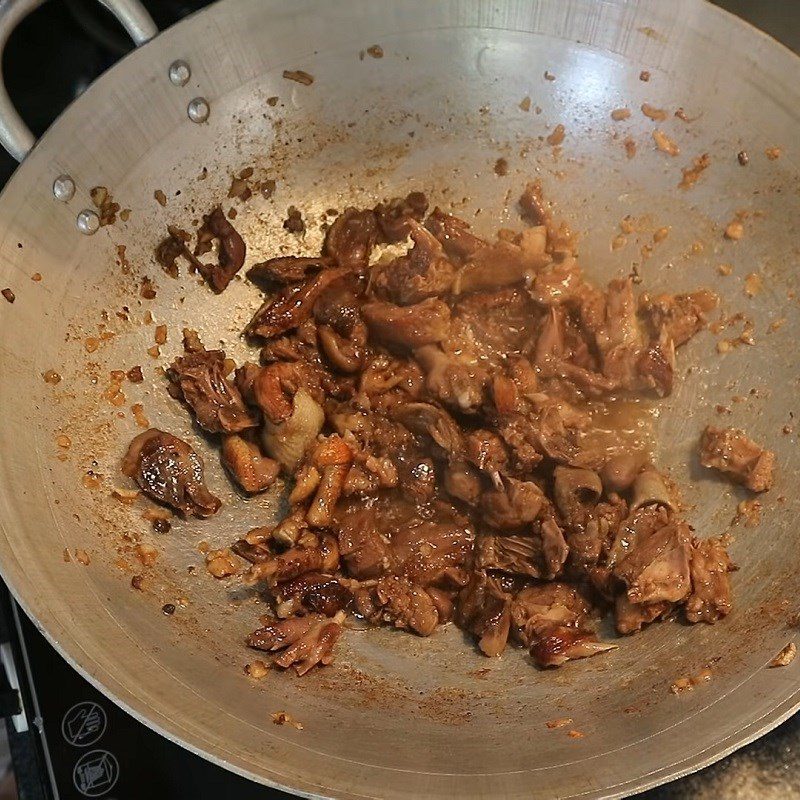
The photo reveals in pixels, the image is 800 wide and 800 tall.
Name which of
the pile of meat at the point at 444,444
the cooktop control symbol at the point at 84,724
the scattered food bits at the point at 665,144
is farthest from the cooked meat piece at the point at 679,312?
the cooktop control symbol at the point at 84,724

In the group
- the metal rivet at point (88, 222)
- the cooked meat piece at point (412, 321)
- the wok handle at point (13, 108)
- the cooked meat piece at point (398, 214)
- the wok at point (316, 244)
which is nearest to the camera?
the wok at point (316, 244)

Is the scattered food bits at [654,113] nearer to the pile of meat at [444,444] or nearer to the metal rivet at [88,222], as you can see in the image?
the pile of meat at [444,444]

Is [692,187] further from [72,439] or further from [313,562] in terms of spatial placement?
[72,439]

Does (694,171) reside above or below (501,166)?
below

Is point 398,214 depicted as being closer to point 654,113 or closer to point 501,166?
point 501,166

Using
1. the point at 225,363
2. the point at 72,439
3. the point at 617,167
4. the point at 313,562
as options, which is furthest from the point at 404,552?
the point at 617,167

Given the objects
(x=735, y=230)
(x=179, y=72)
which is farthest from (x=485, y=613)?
(x=179, y=72)
